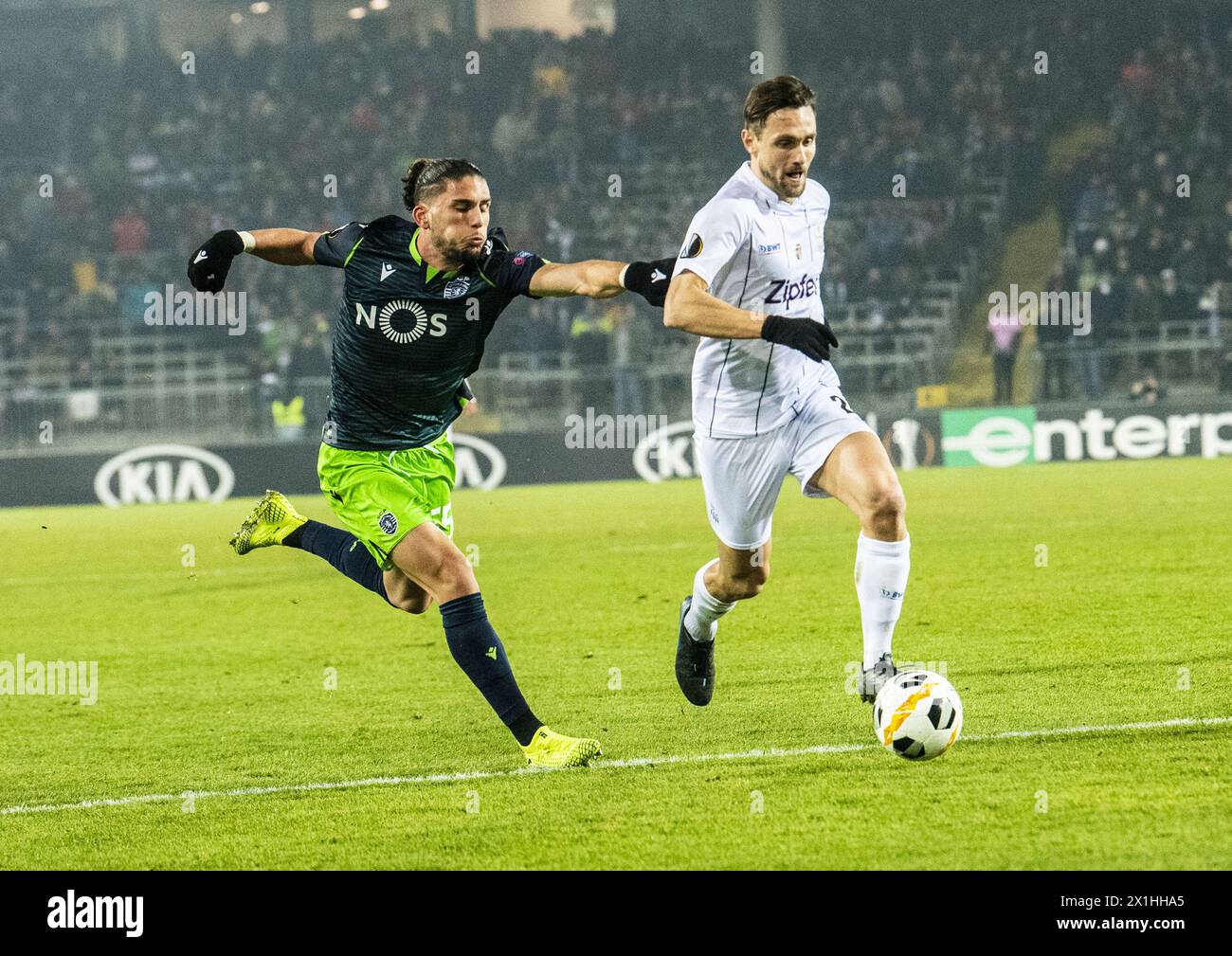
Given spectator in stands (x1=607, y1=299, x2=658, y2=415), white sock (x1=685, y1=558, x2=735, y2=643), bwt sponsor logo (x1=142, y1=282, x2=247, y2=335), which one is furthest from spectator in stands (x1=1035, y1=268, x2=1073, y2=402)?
white sock (x1=685, y1=558, x2=735, y2=643)

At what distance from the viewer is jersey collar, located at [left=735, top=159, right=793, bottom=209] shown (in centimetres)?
577

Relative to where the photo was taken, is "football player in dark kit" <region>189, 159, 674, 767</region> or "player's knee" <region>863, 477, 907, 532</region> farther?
"football player in dark kit" <region>189, 159, 674, 767</region>

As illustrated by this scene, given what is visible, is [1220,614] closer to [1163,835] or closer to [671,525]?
[1163,835]

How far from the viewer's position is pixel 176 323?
70.1ft

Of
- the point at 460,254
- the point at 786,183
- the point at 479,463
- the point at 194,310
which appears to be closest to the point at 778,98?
the point at 786,183

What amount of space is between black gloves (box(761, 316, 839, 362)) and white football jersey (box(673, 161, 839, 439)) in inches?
23.6

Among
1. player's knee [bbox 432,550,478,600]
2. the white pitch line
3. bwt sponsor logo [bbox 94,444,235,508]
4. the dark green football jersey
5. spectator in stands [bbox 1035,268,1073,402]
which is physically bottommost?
the white pitch line

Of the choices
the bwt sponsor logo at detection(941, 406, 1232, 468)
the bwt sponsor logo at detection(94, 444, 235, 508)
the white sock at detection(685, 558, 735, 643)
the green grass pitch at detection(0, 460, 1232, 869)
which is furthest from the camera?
the bwt sponsor logo at detection(94, 444, 235, 508)

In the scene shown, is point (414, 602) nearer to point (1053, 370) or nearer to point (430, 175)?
point (430, 175)

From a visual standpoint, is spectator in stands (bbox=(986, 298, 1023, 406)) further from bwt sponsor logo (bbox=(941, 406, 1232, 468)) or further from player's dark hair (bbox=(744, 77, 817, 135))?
player's dark hair (bbox=(744, 77, 817, 135))

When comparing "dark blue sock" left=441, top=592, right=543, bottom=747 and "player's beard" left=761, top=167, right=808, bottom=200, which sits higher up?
"player's beard" left=761, top=167, right=808, bottom=200

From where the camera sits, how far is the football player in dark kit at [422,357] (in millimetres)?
A: 5551

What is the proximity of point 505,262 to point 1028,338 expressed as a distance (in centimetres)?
1526

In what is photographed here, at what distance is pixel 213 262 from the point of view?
228 inches
